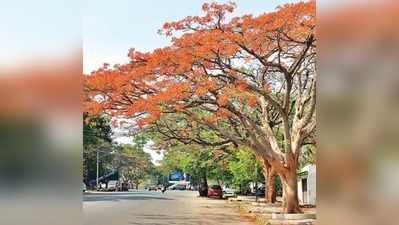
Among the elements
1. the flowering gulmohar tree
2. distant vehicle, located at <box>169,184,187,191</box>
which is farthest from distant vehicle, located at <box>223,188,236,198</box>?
the flowering gulmohar tree

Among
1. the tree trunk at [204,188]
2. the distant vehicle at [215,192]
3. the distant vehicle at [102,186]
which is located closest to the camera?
the distant vehicle at [215,192]

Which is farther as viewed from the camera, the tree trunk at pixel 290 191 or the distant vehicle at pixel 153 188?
the distant vehicle at pixel 153 188

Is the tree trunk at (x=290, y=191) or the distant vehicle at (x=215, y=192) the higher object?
the tree trunk at (x=290, y=191)

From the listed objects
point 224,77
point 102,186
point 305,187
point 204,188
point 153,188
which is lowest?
point 153,188

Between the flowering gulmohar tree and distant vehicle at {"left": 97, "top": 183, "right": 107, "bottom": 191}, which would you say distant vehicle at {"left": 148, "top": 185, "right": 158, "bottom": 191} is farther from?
the flowering gulmohar tree

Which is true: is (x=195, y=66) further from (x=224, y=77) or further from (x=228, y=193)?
(x=228, y=193)

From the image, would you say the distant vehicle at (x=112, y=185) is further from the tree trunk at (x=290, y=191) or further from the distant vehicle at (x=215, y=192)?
the tree trunk at (x=290, y=191)

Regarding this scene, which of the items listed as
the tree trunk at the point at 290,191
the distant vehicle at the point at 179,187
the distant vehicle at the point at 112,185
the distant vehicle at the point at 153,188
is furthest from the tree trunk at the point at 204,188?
the tree trunk at the point at 290,191

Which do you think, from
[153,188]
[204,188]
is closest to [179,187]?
[153,188]

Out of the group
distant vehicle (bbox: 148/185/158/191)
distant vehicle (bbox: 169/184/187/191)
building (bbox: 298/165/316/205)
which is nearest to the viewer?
building (bbox: 298/165/316/205)
